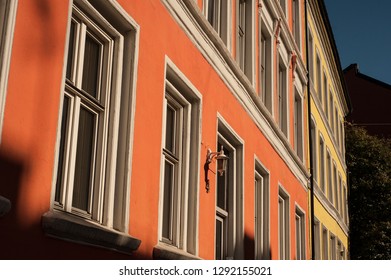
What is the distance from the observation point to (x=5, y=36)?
4.53 m

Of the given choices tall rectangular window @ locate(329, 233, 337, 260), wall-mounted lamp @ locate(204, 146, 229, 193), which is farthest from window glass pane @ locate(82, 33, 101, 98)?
tall rectangular window @ locate(329, 233, 337, 260)

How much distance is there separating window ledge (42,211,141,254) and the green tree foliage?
23.0m

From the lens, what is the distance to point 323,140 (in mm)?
21875

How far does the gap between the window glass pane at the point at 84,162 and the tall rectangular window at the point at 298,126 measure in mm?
11113

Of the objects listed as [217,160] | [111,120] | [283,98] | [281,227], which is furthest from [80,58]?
[283,98]

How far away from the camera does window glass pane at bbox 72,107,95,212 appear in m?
5.66

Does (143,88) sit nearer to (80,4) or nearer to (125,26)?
(125,26)

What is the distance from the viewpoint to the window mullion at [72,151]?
5.41 meters

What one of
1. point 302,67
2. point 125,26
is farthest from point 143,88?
point 302,67

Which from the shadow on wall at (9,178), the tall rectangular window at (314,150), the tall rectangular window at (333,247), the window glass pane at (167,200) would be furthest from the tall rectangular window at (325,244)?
the shadow on wall at (9,178)

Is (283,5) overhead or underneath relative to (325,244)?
overhead

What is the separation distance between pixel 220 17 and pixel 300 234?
7.41 m

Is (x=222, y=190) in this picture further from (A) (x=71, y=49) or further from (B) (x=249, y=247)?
(A) (x=71, y=49)

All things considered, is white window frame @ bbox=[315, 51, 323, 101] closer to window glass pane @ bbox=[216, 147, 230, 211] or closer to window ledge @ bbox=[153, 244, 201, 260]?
window glass pane @ bbox=[216, 147, 230, 211]
